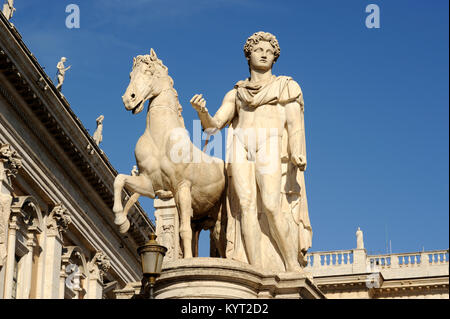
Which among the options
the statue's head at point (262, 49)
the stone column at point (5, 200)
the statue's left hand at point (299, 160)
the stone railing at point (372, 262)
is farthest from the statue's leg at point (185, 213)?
the stone railing at point (372, 262)

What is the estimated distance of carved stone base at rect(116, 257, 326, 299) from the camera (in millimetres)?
13602

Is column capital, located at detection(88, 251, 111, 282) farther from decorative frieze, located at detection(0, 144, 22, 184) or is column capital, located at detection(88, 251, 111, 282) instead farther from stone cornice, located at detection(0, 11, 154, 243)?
decorative frieze, located at detection(0, 144, 22, 184)

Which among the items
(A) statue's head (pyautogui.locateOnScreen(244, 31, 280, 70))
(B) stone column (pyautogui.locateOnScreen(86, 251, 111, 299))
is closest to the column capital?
(B) stone column (pyautogui.locateOnScreen(86, 251, 111, 299))

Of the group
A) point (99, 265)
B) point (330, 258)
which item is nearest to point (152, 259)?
point (99, 265)

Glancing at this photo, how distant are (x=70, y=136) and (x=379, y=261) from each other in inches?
972

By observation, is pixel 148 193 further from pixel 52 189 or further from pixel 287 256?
pixel 52 189

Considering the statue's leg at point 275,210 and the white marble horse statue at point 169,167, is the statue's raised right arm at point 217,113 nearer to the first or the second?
the white marble horse statue at point 169,167

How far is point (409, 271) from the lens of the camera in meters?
58.9

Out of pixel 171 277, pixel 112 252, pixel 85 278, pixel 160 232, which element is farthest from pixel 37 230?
pixel 171 277

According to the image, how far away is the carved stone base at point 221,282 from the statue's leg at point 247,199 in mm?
622

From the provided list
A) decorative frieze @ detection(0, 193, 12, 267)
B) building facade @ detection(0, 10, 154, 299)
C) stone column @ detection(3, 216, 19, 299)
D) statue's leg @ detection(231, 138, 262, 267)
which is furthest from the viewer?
building facade @ detection(0, 10, 154, 299)

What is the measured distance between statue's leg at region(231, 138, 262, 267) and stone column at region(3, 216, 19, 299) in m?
21.1

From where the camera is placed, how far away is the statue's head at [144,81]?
49.9ft

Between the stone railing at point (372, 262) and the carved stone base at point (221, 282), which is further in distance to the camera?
the stone railing at point (372, 262)
